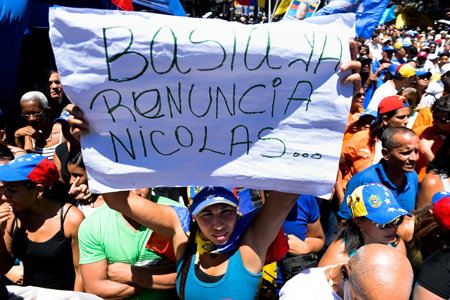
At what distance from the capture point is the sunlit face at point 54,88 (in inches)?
189

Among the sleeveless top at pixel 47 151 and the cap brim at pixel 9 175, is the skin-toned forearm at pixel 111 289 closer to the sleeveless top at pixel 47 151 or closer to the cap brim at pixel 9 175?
the cap brim at pixel 9 175

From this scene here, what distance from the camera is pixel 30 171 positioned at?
2408 mm

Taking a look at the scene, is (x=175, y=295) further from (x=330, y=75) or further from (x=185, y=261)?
(x=330, y=75)

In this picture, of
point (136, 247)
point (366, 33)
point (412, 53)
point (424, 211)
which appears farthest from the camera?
point (412, 53)

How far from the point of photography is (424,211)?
245cm

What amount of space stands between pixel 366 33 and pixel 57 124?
4.62 meters

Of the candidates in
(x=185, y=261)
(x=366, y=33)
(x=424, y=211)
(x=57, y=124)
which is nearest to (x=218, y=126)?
(x=185, y=261)

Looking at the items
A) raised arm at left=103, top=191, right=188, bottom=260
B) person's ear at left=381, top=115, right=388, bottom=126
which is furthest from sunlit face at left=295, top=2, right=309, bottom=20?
raised arm at left=103, top=191, right=188, bottom=260

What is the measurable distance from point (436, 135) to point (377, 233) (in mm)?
2178

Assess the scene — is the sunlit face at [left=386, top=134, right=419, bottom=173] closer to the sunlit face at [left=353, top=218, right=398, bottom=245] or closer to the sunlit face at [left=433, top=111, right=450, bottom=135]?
the sunlit face at [left=353, top=218, right=398, bottom=245]

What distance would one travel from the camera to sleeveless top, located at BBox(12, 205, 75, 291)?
240 cm

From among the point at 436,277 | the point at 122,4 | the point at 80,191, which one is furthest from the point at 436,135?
the point at 122,4

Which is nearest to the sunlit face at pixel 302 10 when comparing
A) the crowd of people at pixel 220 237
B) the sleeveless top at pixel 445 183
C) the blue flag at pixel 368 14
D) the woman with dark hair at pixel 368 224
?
the blue flag at pixel 368 14

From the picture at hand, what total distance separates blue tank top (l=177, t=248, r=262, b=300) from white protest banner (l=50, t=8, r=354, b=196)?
47cm
